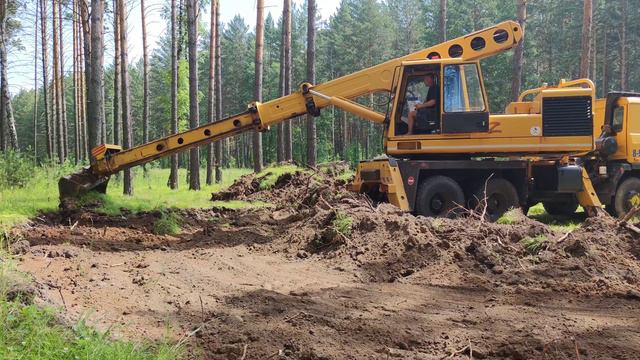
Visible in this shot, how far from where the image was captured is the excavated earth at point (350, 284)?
4305mm

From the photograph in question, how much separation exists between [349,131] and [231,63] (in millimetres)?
16073

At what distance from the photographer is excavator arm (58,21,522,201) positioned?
35.0 ft

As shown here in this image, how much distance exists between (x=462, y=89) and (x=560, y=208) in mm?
4644

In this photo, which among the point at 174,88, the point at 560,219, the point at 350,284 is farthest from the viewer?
the point at 174,88

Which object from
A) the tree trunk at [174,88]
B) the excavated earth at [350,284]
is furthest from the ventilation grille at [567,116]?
the tree trunk at [174,88]

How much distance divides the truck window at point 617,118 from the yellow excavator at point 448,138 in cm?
176

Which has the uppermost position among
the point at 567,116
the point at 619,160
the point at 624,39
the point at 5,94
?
the point at 624,39

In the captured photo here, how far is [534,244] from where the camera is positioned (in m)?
7.23

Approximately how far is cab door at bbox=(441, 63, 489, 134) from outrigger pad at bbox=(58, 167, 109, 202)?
7.01m

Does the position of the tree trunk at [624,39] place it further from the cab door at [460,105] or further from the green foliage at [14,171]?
the green foliage at [14,171]

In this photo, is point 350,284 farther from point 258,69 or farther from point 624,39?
point 624,39

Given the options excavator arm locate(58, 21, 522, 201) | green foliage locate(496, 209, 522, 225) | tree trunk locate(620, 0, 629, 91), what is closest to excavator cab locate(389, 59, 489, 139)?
Result: excavator arm locate(58, 21, 522, 201)

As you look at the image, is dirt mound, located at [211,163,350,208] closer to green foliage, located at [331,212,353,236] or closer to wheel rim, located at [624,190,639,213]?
green foliage, located at [331,212,353,236]

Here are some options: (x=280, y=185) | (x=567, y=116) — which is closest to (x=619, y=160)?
(x=567, y=116)
